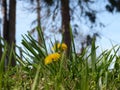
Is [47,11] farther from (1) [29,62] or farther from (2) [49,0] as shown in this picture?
(1) [29,62]

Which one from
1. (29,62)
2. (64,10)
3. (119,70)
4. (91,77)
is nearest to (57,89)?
(91,77)

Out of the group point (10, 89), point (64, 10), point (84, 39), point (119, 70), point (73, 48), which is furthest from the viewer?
point (84, 39)

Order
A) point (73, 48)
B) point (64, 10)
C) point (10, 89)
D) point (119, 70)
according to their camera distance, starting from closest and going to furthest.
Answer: point (10, 89)
point (119, 70)
point (73, 48)
point (64, 10)

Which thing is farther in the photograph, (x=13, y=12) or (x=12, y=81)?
(x=13, y=12)

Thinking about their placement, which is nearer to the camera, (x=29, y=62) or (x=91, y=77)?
(x=91, y=77)

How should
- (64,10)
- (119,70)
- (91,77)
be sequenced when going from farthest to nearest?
1. (64,10)
2. (119,70)
3. (91,77)

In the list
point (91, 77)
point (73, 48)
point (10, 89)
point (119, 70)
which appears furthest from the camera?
point (73, 48)

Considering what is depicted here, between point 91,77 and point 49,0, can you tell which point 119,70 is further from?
point 49,0

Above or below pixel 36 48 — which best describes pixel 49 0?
above

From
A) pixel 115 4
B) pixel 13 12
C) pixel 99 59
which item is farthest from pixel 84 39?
pixel 99 59
